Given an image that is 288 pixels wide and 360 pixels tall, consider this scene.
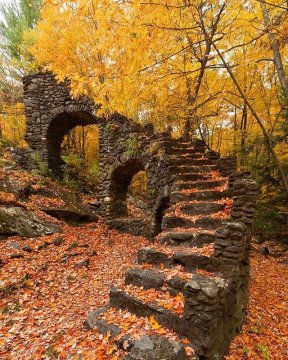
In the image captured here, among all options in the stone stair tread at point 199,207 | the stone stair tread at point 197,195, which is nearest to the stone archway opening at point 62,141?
the stone stair tread at point 197,195

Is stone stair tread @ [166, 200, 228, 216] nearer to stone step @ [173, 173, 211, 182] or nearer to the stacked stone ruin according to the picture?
the stacked stone ruin

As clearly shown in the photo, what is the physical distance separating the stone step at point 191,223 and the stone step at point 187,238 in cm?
34

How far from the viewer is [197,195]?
7.19 m

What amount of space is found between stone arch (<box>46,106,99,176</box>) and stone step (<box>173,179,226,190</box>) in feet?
20.8

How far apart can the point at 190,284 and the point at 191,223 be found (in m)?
2.65

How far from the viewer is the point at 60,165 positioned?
13523mm

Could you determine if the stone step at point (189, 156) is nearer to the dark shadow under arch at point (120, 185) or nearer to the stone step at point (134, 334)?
the dark shadow under arch at point (120, 185)

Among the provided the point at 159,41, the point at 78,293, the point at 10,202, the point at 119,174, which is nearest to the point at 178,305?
the point at 78,293

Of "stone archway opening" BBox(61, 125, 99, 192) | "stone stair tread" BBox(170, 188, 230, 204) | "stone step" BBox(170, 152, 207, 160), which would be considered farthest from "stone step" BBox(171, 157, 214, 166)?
"stone archway opening" BBox(61, 125, 99, 192)

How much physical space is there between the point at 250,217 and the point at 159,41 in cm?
431

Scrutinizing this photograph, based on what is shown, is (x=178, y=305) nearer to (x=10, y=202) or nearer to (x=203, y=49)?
(x=10, y=202)

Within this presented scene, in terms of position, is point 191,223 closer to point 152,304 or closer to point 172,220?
point 172,220

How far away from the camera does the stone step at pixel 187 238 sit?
18.1 feet

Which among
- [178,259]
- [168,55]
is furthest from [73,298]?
[168,55]
